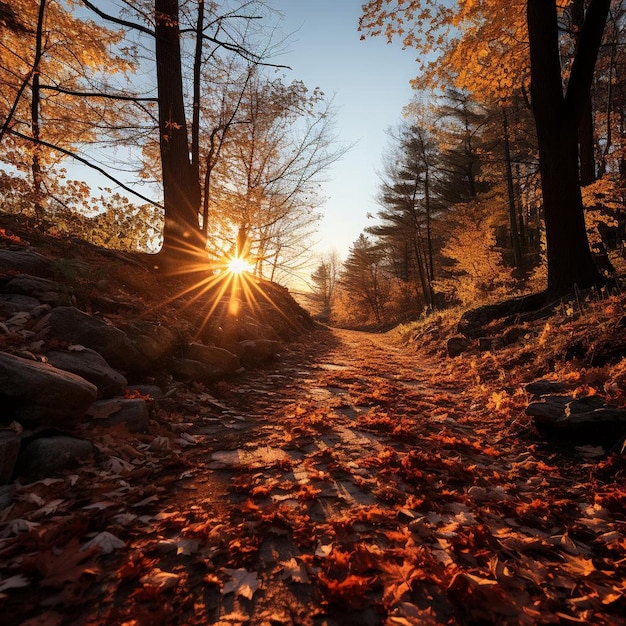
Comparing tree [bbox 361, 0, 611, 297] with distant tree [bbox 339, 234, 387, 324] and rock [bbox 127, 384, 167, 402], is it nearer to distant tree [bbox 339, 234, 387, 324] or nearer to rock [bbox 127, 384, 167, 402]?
rock [bbox 127, 384, 167, 402]

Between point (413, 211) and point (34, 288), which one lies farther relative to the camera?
point (413, 211)

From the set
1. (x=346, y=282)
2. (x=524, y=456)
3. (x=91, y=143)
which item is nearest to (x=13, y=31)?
(x=91, y=143)

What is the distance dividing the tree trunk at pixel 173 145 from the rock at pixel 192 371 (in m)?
3.28

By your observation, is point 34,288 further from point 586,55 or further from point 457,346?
point 586,55

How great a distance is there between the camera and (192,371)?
4648mm

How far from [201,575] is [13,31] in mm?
13973

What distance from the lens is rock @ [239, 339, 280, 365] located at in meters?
6.41

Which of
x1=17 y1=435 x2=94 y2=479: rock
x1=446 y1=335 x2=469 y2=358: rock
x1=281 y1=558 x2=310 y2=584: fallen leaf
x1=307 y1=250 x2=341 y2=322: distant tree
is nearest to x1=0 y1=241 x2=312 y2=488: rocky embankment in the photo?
x1=17 y1=435 x2=94 y2=479: rock

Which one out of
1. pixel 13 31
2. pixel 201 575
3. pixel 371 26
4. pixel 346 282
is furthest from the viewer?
pixel 346 282

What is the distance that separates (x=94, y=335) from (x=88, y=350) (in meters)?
0.30

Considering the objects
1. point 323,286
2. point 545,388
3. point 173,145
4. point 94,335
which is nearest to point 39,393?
point 94,335

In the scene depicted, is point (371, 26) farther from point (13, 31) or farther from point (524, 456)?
point (13, 31)

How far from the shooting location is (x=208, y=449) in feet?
10.4

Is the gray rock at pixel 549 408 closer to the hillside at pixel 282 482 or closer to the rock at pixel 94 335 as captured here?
the hillside at pixel 282 482
